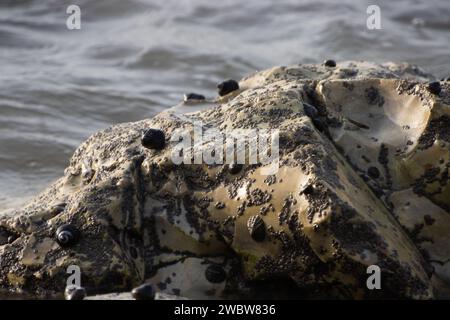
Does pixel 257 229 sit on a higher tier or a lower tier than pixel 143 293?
higher

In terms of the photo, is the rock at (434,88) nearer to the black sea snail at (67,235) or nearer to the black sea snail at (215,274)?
the black sea snail at (215,274)

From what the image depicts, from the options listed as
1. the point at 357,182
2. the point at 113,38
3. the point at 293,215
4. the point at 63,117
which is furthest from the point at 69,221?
the point at 113,38

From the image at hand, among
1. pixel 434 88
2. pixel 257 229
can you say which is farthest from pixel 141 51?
pixel 257 229

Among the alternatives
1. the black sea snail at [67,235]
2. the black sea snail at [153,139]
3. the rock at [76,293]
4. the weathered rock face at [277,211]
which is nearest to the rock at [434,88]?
the weathered rock face at [277,211]

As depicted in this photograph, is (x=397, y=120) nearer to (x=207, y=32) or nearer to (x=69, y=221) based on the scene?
(x=69, y=221)

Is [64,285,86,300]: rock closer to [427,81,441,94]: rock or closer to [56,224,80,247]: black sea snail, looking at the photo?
[56,224,80,247]: black sea snail

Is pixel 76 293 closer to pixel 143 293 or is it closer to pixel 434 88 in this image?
pixel 143 293
